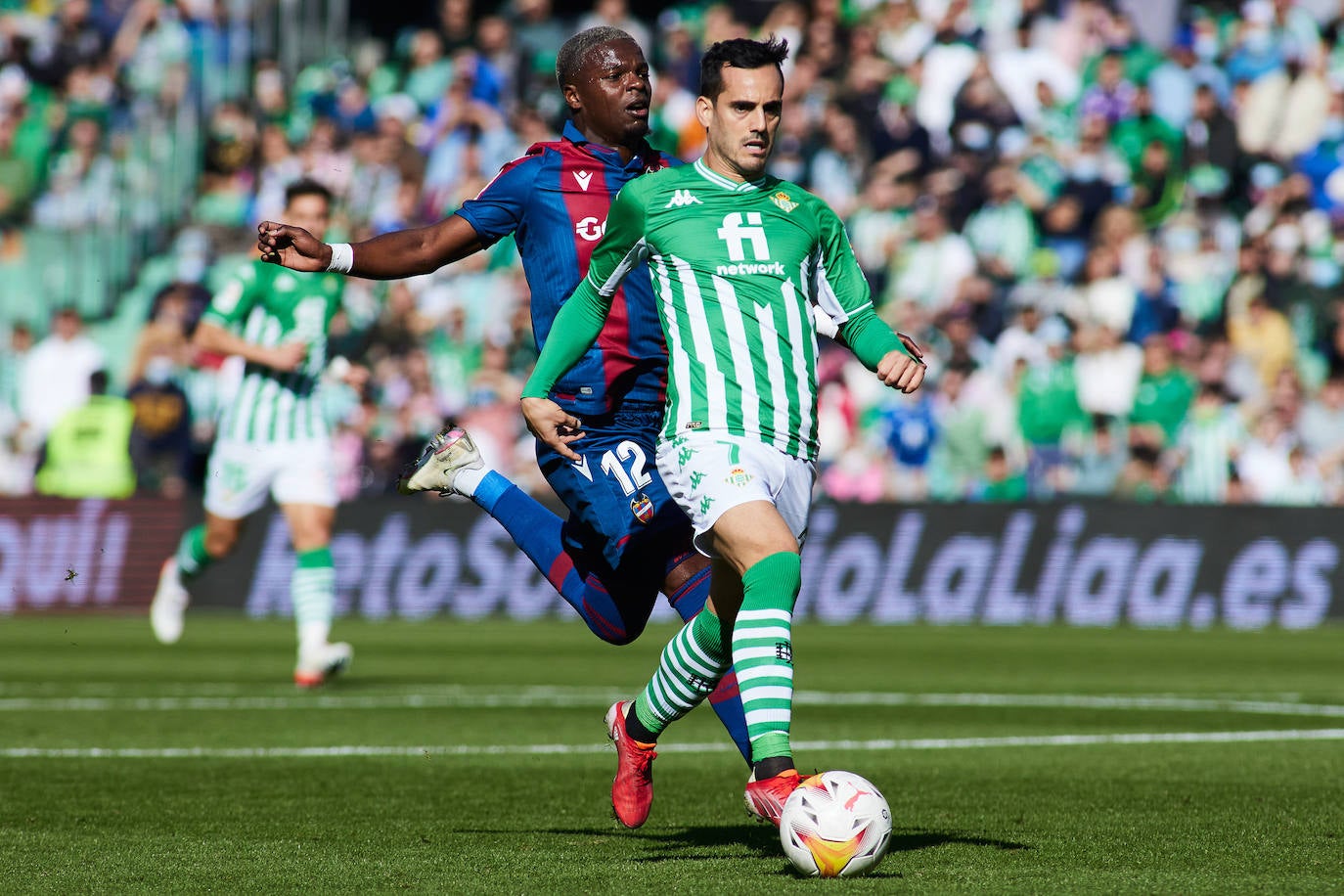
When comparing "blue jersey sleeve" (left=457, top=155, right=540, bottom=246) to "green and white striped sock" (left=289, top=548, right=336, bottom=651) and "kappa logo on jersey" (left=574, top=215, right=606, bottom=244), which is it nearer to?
"kappa logo on jersey" (left=574, top=215, right=606, bottom=244)

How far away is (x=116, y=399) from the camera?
1888cm

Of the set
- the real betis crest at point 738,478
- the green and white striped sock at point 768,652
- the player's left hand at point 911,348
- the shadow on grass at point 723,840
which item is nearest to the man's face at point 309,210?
the shadow on grass at point 723,840

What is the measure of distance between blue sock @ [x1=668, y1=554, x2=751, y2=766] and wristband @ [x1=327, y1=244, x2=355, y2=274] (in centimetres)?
140

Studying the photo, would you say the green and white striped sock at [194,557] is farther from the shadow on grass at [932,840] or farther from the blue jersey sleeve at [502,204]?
the shadow on grass at [932,840]

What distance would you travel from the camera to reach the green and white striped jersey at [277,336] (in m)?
11.7

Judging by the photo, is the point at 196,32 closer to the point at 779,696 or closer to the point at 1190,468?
the point at 1190,468

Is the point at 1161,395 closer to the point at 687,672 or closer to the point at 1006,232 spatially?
the point at 1006,232

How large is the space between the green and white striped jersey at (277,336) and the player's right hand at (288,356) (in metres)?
0.11

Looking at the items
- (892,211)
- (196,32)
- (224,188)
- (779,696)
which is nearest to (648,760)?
(779,696)

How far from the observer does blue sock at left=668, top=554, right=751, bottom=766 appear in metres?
6.42

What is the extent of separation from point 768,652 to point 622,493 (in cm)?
126

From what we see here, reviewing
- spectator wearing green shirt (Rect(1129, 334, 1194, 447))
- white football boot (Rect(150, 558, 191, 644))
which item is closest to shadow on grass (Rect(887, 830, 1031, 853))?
white football boot (Rect(150, 558, 191, 644))

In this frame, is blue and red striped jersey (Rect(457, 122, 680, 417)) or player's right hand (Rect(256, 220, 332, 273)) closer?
player's right hand (Rect(256, 220, 332, 273))

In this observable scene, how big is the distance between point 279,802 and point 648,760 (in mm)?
1404
